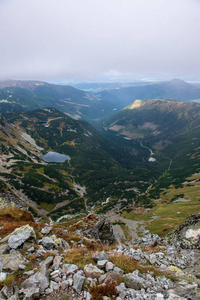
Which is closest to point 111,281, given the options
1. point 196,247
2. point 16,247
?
point 16,247

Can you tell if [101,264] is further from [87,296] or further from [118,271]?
[87,296]

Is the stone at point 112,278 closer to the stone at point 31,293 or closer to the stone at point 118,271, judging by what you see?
the stone at point 118,271

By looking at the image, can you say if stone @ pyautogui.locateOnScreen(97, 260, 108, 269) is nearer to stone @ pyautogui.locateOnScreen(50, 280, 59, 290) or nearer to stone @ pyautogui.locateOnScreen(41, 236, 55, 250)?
stone @ pyautogui.locateOnScreen(50, 280, 59, 290)

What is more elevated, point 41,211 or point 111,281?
point 111,281

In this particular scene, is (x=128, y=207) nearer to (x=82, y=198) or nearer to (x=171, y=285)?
(x=82, y=198)

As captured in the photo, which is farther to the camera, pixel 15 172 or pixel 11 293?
pixel 15 172

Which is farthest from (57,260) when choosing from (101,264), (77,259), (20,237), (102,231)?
(102,231)
